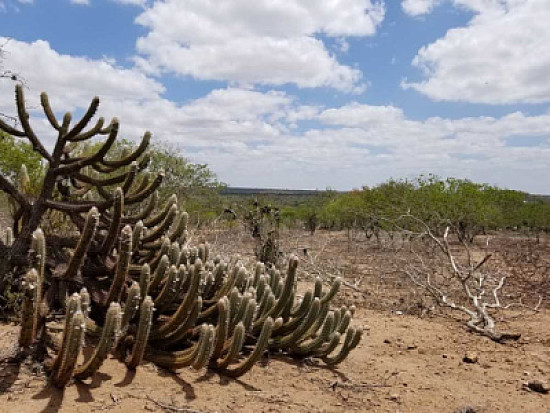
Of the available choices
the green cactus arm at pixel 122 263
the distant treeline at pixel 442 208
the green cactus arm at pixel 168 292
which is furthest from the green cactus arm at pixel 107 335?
the distant treeline at pixel 442 208

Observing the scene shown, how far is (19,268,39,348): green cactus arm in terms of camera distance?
329cm

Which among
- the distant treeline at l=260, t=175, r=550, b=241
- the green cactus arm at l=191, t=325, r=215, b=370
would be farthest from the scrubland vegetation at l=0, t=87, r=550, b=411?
the distant treeline at l=260, t=175, r=550, b=241

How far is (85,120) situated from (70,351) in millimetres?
2342

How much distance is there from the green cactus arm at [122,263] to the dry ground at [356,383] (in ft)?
1.91

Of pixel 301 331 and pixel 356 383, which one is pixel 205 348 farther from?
pixel 356 383

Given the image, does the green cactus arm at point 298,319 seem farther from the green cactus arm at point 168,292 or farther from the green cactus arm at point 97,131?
the green cactus arm at point 97,131

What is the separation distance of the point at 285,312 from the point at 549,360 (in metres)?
3.21

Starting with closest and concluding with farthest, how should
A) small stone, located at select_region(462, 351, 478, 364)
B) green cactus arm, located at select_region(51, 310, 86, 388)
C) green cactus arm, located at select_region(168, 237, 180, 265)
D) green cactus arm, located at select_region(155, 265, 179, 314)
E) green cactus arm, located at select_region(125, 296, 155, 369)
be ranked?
green cactus arm, located at select_region(51, 310, 86, 388) → green cactus arm, located at select_region(125, 296, 155, 369) → green cactus arm, located at select_region(155, 265, 179, 314) → green cactus arm, located at select_region(168, 237, 180, 265) → small stone, located at select_region(462, 351, 478, 364)

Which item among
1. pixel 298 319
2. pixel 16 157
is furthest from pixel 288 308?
pixel 16 157

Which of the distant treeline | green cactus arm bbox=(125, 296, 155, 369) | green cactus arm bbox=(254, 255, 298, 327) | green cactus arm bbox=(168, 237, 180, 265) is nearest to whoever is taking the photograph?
green cactus arm bbox=(125, 296, 155, 369)

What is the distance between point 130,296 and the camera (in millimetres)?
3963

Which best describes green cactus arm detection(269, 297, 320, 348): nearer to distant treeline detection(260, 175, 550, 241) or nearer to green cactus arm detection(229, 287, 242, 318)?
green cactus arm detection(229, 287, 242, 318)

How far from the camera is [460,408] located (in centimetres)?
433

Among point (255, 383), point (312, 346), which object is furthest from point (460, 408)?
point (255, 383)
